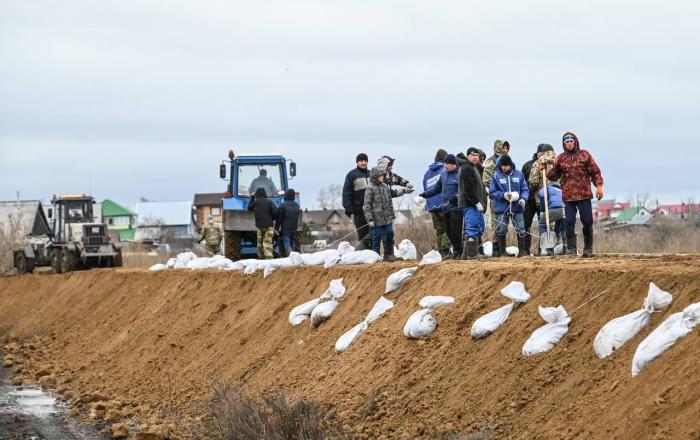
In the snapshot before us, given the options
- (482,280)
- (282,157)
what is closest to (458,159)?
(482,280)

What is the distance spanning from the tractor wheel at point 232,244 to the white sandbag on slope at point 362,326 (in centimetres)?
1360

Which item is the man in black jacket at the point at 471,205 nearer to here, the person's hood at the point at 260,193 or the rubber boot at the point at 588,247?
the rubber boot at the point at 588,247

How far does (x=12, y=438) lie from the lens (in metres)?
12.5

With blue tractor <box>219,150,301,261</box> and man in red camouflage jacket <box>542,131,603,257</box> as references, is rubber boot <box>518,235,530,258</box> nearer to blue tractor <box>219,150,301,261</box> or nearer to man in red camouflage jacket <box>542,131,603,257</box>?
man in red camouflage jacket <box>542,131,603,257</box>

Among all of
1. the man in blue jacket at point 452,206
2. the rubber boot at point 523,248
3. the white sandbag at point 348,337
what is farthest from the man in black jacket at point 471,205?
the white sandbag at point 348,337

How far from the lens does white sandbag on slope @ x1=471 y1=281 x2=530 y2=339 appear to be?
9742mm

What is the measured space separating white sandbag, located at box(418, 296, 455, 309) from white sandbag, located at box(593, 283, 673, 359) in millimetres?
3017

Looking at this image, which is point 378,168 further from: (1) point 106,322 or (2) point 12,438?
(1) point 106,322

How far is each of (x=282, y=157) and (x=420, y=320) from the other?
16.3m

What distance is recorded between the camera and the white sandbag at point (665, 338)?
7.39 meters

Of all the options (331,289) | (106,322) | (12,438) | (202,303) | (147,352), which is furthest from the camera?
(106,322)

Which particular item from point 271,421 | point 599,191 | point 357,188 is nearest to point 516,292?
point 271,421

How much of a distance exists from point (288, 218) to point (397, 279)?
32.9 feet

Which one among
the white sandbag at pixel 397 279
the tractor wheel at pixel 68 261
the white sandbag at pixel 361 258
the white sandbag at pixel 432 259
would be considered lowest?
the tractor wheel at pixel 68 261
